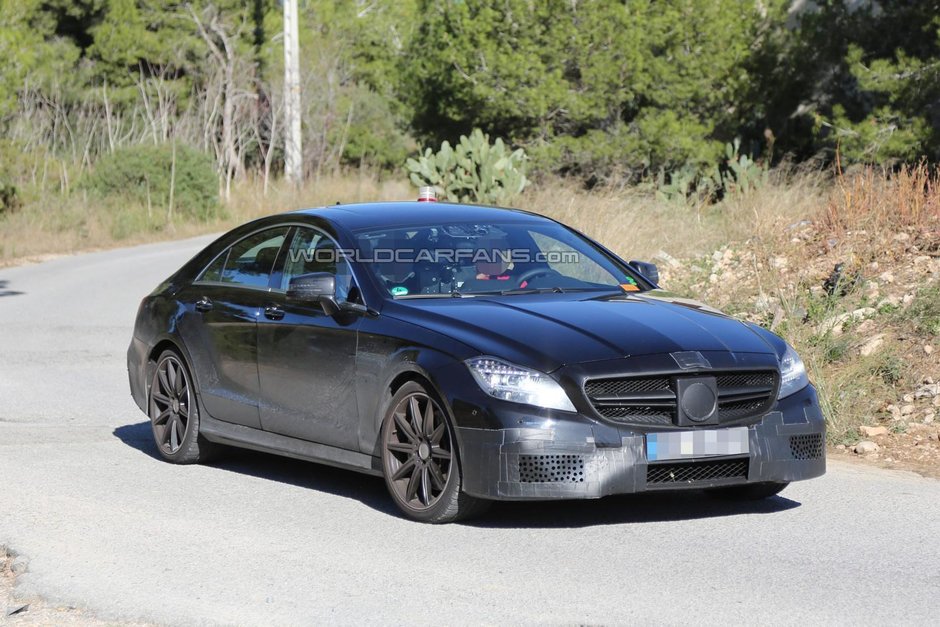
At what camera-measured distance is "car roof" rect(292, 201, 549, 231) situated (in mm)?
8078

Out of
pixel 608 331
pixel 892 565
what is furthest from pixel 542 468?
pixel 892 565

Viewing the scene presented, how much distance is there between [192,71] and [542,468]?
4429 cm

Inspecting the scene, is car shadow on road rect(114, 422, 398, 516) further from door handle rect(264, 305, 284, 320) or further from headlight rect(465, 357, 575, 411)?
headlight rect(465, 357, 575, 411)

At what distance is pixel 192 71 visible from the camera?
160 feet

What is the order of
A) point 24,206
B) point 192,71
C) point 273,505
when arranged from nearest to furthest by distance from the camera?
point 273,505 < point 24,206 < point 192,71

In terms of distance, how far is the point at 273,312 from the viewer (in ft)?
26.5

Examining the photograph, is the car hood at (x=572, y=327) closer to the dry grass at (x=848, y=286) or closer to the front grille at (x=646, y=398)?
the front grille at (x=646, y=398)

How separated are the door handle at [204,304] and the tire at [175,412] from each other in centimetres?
38

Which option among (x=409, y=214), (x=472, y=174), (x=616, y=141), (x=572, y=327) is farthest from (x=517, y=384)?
(x=616, y=141)

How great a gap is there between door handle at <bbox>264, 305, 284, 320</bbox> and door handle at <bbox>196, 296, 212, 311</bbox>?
70cm

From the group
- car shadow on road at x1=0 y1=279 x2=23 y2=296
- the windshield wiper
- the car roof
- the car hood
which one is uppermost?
the car roof

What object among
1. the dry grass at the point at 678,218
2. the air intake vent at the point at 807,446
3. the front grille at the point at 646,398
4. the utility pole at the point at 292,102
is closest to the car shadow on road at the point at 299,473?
the front grille at the point at 646,398

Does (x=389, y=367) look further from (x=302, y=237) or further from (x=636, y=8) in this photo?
(x=636, y=8)

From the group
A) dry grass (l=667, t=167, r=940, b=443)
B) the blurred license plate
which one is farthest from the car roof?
dry grass (l=667, t=167, r=940, b=443)
